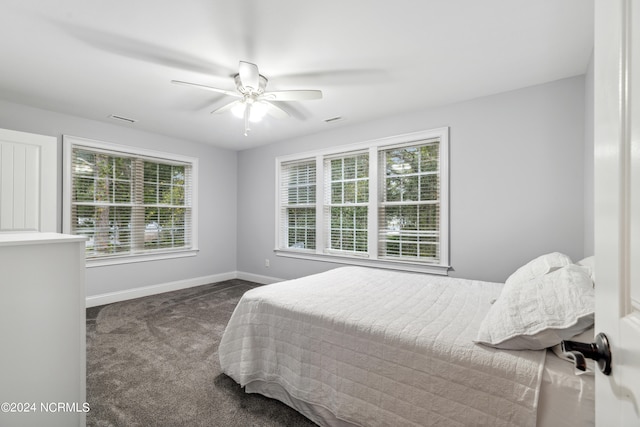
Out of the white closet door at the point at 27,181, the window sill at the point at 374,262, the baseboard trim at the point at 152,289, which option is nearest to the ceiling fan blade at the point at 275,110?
the window sill at the point at 374,262

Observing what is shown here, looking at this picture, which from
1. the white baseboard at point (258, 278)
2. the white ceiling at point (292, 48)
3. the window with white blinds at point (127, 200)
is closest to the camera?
the white ceiling at point (292, 48)

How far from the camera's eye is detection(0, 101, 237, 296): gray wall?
359 centimetres

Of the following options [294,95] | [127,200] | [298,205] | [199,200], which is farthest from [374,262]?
[127,200]

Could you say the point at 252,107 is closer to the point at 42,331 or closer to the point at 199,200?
the point at 42,331

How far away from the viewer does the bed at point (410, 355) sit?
1184 millimetres

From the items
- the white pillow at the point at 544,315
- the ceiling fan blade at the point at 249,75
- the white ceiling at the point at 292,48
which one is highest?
the white ceiling at the point at 292,48

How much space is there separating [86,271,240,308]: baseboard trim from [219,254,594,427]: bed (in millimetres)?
2874

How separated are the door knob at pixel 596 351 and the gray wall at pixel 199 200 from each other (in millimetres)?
4861

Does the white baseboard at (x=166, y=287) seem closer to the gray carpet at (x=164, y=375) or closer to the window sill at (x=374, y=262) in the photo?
the gray carpet at (x=164, y=375)

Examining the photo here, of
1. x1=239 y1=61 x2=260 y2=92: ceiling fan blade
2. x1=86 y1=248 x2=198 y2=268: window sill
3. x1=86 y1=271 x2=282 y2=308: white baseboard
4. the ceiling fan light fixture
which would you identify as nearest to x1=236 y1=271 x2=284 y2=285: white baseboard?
x1=86 y1=271 x2=282 y2=308: white baseboard

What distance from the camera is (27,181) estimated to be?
2.97 metres

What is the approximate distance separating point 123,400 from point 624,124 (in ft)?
8.95

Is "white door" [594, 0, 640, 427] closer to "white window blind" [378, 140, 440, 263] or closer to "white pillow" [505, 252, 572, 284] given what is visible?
"white pillow" [505, 252, 572, 284]

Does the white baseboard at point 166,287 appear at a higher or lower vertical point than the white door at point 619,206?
lower
